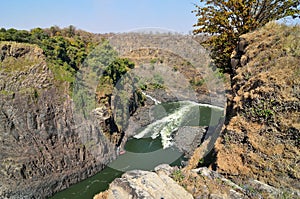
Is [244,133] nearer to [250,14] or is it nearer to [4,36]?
[250,14]

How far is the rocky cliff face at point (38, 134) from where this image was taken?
15.5 meters

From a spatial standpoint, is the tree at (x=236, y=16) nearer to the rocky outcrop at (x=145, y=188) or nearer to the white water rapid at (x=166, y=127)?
the rocky outcrop at (x=145, y=188)

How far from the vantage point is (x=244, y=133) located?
659 cm

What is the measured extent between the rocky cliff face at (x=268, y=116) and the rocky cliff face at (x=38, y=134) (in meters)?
13.1

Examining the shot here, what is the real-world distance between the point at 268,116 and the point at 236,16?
4.70 metres

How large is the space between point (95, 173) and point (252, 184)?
1487cm

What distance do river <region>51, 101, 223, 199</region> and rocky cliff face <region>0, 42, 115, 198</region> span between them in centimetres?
84

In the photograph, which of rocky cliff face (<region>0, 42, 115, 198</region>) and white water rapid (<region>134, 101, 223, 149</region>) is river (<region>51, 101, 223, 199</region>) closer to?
white water rapid (<region>134, 101, 223, 149</region>)

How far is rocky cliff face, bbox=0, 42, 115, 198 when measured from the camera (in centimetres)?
1549

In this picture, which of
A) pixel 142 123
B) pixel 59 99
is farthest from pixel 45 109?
pixel 142 123

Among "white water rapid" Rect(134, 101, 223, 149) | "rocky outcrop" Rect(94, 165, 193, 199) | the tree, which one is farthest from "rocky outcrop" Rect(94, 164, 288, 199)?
"white water rapid" Rect(134, 101, 223, 149)

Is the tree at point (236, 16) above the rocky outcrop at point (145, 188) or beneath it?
above

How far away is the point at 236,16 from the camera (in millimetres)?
8984

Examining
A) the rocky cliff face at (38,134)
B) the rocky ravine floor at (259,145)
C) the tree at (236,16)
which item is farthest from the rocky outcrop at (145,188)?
the rocky cliff face at (38,134)
